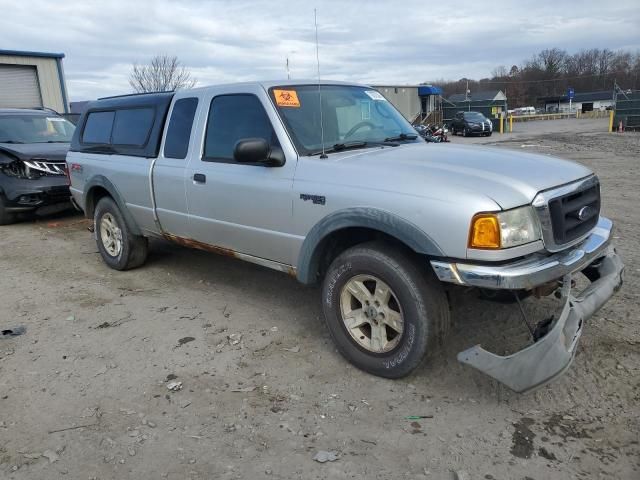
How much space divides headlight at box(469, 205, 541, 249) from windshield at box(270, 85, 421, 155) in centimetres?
144

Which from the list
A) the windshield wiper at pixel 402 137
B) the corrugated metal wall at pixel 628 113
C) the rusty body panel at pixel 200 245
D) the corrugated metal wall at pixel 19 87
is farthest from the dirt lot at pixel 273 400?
the corrugated metal wall at pixel 628 113

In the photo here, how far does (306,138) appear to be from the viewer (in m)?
3.81

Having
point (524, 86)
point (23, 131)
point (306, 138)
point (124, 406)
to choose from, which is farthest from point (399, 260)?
point (524, 86)

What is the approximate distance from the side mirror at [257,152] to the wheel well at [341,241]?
68 cm

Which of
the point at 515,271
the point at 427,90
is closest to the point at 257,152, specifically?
the point at 515,271

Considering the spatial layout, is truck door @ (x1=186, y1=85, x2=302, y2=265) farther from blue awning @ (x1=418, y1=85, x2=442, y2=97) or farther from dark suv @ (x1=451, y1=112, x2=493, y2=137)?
Answer: blue awning @ (x1=418, y1=85, x2=442, y2=97)

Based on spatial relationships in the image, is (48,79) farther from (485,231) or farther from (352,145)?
(485,231)

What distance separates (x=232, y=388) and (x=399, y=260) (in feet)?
4.50

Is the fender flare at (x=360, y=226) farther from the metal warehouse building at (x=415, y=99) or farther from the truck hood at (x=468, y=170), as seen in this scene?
the metal warehouse building at (x=415, y=99)

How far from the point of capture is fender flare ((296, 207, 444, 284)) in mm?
2926

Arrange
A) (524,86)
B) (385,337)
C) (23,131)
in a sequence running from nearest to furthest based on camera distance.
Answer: (385,337) → (23,131) → (524,86)

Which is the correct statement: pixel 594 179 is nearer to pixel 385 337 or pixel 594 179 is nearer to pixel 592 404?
pixel 592 404

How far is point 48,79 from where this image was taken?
22688 millimetres

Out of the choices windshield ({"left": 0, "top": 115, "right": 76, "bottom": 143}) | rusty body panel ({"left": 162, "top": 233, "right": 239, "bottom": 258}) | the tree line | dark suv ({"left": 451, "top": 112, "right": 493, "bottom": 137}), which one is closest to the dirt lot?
rusty body panel ({"left": 162, "top": 233, "right": 239, "bottom": 258})
